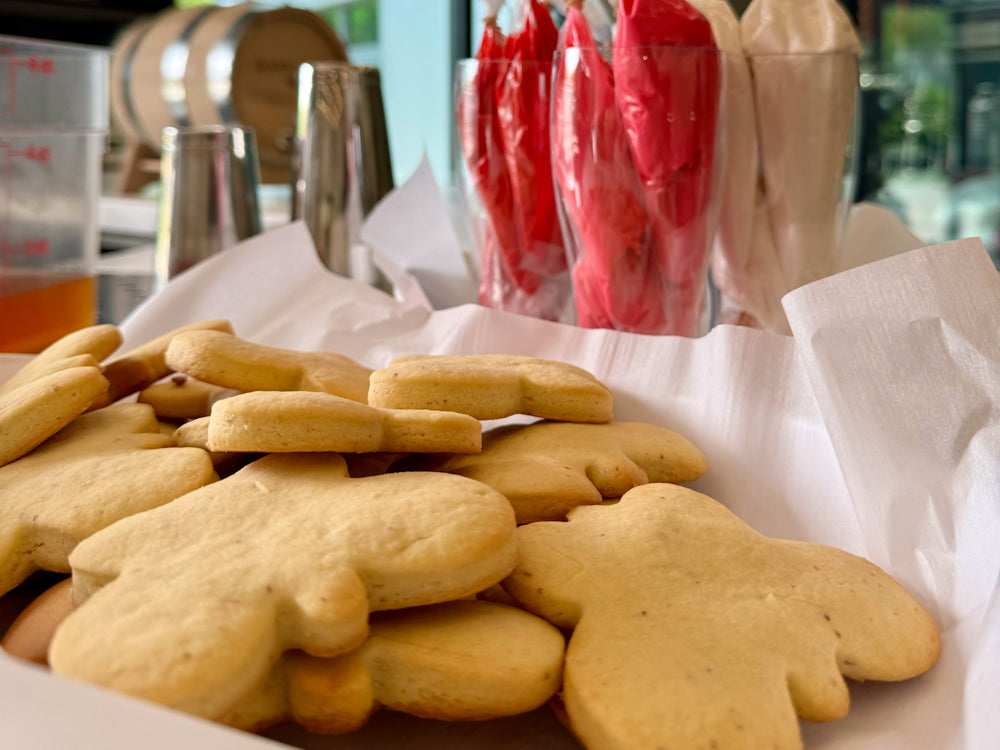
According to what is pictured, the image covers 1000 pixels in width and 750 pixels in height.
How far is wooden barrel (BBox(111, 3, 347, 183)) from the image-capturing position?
68.9 inches

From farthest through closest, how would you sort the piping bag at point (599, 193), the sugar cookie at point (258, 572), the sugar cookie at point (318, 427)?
the piping bag at point (599, 193)
the sugar cookie at point (318, 427)
the sugar cookie at point (258, 572)

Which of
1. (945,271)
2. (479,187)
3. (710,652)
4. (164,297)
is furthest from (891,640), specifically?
(164,297)

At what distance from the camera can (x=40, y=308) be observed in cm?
85

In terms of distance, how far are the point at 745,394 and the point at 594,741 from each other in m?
0.29

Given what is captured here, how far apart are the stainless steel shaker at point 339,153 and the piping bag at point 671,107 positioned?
0.43 m

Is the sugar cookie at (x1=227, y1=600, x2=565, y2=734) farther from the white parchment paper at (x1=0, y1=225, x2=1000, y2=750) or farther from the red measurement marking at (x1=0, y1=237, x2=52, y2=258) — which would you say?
the red measurement marking at (x1=0, y1=237, x2=52, y2=258)

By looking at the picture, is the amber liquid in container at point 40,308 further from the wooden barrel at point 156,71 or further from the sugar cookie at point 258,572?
the wooden barrel at point 156,71

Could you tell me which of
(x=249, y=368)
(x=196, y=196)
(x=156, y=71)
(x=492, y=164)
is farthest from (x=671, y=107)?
(x=156, y=71)

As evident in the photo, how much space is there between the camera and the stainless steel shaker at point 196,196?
0.97 meters

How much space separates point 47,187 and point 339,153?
0.28 meters

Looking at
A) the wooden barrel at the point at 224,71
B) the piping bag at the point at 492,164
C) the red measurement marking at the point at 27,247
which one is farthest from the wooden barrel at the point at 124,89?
the piping bag at the point at 492,164

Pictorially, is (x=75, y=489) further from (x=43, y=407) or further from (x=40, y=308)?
(x=40, y=308)

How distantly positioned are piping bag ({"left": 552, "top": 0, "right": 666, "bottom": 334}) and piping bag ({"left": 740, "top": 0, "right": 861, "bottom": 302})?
0.11m

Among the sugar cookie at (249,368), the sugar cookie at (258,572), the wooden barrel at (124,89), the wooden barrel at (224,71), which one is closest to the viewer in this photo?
the sugar cookie at (258,572)
